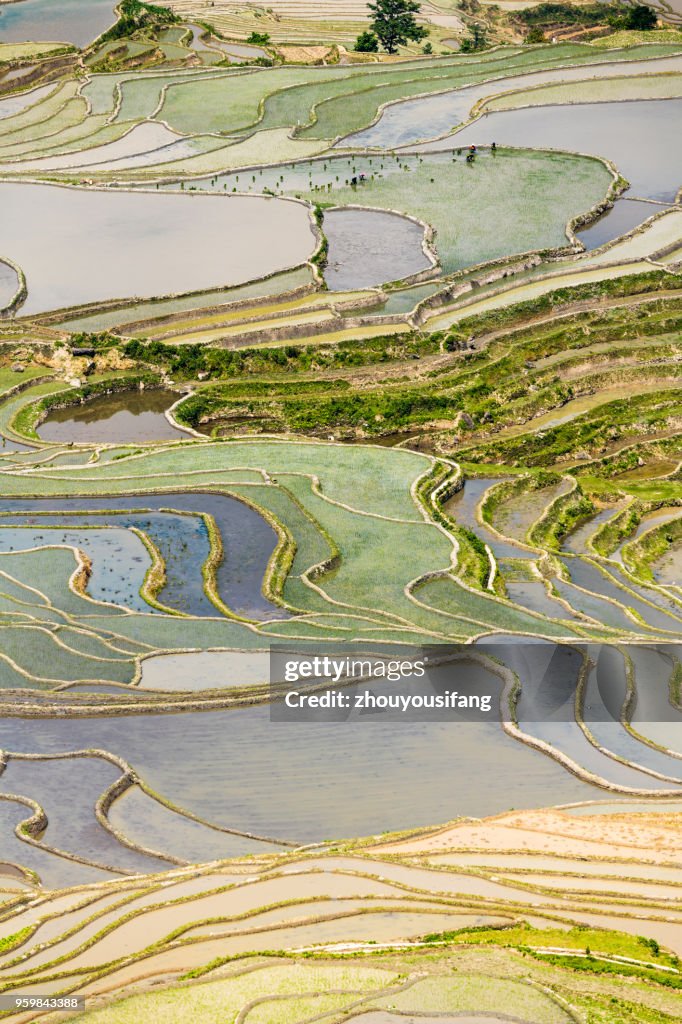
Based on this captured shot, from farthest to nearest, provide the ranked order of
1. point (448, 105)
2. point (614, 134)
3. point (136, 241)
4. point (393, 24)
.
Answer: point (393, 24) < point (448, 105) < point (614, 134) < point (136, 241)

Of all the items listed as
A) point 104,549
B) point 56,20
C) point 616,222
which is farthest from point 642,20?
point 104,549

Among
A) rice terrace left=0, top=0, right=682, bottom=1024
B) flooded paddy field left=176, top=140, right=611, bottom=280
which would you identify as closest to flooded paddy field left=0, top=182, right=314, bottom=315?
rice terrace left=0, top=0, right=682, bottom=1024

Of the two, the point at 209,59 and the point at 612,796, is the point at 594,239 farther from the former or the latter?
the point at 612,796

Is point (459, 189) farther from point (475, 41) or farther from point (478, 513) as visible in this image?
point (475, 41)

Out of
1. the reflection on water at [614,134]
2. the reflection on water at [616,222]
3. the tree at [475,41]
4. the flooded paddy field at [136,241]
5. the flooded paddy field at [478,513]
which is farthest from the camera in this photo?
the tree at [475,41]

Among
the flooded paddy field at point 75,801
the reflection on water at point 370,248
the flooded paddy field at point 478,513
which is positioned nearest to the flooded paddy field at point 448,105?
the reflection on water at point 370,248

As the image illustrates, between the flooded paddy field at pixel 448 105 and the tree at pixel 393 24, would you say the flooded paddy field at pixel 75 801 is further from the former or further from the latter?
the tree at pixel 393 24
